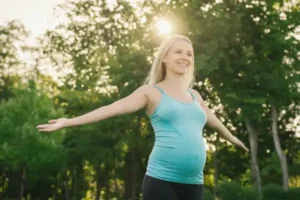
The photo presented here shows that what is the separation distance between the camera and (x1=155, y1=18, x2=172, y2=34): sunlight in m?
26.0

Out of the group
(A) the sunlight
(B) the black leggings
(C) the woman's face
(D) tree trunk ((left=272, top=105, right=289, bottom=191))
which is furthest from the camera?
(D) tree trunk ((left=272, top=105, right=289, bottom=191))

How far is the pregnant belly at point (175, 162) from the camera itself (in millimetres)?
3373

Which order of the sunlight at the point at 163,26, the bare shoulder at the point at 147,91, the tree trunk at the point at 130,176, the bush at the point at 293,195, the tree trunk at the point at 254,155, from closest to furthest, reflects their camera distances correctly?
the bare shoulder at the point at 147,91 < the bush at the point at 293,195 < the sunlight at the point at 163,26 < the tree trunk at the point at 254,155 < the tree trunk at the point at 130,176

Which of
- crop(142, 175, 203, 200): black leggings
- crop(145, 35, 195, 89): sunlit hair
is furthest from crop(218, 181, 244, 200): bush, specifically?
crop(142, 175, 203, 200): black leggings

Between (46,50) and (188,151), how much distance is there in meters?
34.1

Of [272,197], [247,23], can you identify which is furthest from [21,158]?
[272,197]

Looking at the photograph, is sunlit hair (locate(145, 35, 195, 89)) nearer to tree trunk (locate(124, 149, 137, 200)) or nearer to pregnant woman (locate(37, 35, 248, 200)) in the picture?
pregnant woman (locate(37, 35, 248, 200))

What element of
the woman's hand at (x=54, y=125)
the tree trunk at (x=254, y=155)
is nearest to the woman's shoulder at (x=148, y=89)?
the woman's hand at (x=54, y=125)

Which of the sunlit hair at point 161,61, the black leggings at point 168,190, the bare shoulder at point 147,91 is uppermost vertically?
the sunlit hair at point 161,61

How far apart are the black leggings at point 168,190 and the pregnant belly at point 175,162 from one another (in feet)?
0.21

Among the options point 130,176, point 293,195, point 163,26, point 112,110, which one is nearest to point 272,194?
point 293,195

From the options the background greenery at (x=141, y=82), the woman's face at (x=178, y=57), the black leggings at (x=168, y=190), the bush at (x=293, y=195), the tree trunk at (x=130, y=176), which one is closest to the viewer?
the black leggings at (x=168, y=190)

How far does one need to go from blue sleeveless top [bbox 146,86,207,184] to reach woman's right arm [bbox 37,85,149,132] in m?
0.11

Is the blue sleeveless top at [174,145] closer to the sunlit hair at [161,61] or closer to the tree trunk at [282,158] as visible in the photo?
the sunlit hair at [161,61]
